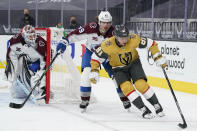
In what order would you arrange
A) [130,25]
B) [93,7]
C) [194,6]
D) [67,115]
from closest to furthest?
[67,115], [194,6], [130,25], [93,7]

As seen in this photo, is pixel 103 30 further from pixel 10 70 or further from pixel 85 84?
pixel 10 70

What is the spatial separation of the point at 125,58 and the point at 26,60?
5.55ft

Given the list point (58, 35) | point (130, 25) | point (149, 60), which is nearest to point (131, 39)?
point (58, 35)

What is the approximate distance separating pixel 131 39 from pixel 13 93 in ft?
6.88

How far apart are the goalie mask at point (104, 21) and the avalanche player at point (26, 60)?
0.99m

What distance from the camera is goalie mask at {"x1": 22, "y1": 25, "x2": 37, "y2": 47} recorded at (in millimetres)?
5953

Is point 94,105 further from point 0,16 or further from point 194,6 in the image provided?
point 0,16

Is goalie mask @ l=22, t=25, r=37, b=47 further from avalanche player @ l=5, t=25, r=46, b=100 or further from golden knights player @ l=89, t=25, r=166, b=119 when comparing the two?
golden knights player @ l=89, t=25, r=166, b=119

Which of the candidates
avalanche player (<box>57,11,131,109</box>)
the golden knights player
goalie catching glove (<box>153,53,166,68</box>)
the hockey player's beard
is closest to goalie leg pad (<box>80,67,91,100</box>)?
avalanche player (<box>57,11,131,109</box>)

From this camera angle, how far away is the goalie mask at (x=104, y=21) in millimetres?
5414

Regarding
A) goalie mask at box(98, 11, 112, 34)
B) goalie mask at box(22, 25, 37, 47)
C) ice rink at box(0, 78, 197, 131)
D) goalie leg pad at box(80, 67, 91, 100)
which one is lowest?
ice rink at box(0, 78, 197, 131)

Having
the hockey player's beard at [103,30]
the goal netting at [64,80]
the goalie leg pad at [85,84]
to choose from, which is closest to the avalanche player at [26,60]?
the goal netting at [64,80]

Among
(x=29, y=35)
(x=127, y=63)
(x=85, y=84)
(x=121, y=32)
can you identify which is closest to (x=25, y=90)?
(x=29, y=35)

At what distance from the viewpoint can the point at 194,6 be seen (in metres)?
8.25
